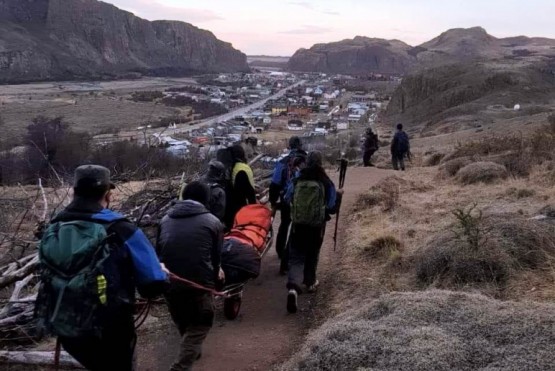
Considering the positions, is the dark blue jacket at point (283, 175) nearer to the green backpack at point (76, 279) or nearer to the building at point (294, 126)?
the green backpack at point (76, 279)

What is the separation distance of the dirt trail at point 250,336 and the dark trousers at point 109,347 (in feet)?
5.87

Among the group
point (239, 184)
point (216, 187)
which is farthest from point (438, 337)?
point (239, 184)

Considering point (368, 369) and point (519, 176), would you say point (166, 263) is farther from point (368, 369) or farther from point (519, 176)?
point (519, 176)

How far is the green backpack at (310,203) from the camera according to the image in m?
6.65

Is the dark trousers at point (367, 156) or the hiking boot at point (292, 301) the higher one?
the hiking boot at point (292, 301)

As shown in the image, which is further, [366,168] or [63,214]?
[366,168]

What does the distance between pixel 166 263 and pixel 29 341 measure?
2.49 m

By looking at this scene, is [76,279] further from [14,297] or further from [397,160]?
[397,160]

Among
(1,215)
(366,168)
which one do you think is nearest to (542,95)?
(366,168)

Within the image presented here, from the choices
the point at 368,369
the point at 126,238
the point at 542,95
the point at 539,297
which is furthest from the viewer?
the point at 542,95

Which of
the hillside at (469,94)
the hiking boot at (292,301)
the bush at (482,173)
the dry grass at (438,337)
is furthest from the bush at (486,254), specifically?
the hillside at (469,94)

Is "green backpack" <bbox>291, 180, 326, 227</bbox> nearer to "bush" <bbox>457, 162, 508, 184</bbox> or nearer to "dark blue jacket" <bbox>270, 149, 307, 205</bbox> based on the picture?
"dark blue jacket" <bbox>270, 149, 307, 205</bbox>

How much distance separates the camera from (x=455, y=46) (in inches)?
4966

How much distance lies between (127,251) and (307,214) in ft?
10.7
